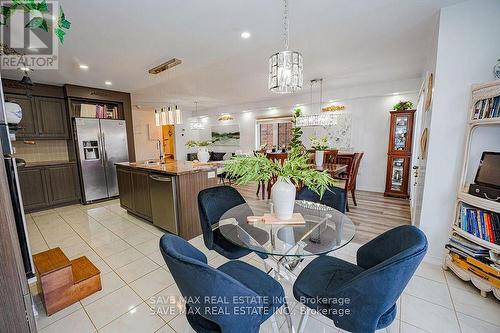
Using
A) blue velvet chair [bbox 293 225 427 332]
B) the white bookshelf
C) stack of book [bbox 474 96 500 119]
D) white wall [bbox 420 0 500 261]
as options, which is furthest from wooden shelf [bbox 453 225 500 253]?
blue velvet chair [bbox 293 225 427 332]

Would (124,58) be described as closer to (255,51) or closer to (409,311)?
(255,51)

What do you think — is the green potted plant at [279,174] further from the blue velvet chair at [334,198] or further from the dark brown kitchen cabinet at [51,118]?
the dark brown kitchen cabinet at [51,118]

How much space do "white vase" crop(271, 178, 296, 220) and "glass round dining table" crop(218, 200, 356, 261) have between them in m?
0.09

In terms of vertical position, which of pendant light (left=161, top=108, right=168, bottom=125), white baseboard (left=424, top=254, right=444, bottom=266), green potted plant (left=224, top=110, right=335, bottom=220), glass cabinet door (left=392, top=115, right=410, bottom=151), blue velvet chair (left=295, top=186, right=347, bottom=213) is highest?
pendant light (left=161, top=108, right=168, bottom=125)

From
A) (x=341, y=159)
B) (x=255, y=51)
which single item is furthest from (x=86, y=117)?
(x=341, y=159)

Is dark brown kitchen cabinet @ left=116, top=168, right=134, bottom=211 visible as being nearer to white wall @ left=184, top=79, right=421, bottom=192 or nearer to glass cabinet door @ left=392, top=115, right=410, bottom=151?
white wall @ left=184, top=79, right=421, bottom=192

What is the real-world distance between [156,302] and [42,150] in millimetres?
4961

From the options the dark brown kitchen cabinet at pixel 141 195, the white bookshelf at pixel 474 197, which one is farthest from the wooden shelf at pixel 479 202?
the dark brown kitchen cabinet at pixel 141 195

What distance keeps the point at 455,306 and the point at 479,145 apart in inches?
57.5

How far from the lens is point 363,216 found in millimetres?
3641

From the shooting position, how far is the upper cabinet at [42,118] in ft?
13.5

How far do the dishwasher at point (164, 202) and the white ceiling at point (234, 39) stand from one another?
5.82ft

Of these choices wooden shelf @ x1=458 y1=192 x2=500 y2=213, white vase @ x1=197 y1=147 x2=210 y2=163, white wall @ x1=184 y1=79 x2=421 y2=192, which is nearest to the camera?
wooden shelf @ x1=458 y1=192 x2=500 y2=213

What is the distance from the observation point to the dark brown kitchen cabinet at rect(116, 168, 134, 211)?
3729 mm
